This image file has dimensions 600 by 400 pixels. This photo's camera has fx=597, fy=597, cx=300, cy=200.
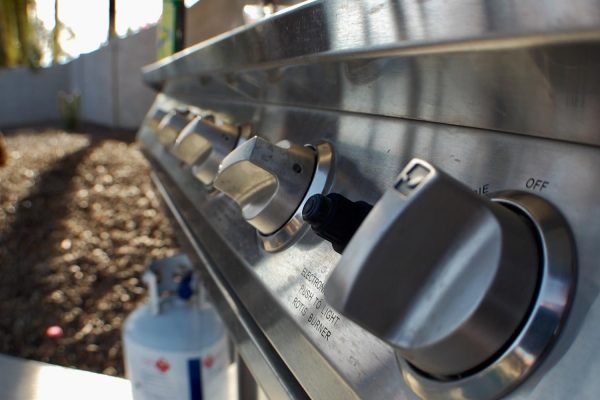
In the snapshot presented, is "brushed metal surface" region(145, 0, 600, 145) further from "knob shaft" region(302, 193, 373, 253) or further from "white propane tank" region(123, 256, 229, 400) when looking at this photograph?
"white propane tank" region(123, 256, 229, 400)

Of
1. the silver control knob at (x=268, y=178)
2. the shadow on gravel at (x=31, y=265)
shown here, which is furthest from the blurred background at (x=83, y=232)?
the silver control knob at (x=268, y=178)

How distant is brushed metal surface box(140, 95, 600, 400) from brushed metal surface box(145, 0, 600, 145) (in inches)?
0.4

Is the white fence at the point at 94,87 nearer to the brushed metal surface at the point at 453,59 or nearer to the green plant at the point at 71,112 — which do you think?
the green plant at the point at 71,112

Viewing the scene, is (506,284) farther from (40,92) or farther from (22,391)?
(40,92)

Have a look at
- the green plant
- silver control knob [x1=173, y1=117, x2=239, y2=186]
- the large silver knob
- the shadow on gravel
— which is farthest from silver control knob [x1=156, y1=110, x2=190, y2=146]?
the green plant

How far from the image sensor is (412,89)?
1.05ft

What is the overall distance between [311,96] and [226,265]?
0.79 feet

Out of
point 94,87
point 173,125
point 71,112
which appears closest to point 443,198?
point 173,125

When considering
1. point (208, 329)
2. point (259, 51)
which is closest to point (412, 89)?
point (259, 51)

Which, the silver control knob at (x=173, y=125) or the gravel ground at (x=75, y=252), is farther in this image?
the gravel ground at (x=75, y=252)

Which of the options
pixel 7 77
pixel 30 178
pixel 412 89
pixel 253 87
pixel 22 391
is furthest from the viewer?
pixel 7 77

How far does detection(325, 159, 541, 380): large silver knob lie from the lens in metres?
0.22

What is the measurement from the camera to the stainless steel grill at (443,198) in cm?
22

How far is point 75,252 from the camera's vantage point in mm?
2855
